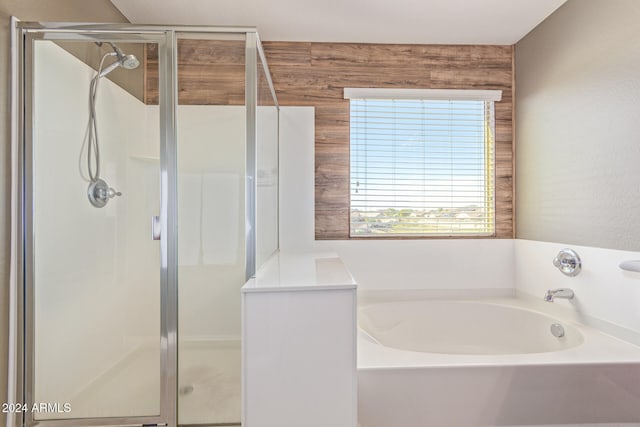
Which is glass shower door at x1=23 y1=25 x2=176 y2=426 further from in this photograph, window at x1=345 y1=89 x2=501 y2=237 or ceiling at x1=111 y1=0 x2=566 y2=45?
window at x1=345 y1=89 x2=501 y2=237

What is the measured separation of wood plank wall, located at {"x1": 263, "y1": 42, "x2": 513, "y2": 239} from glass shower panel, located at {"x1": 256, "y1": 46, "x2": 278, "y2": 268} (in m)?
0.39

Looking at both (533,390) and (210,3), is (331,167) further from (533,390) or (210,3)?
(533,390)

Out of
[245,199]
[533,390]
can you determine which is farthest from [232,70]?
[533,390]

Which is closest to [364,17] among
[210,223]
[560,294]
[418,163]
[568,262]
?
[418,163]

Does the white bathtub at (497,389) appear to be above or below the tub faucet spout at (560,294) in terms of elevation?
below

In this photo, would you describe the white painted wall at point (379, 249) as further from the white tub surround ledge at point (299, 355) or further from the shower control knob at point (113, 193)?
the white tub surround ledge at point (299, 355)

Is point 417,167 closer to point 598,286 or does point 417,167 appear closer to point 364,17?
point 364,17

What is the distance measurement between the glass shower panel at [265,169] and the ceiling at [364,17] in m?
0.55

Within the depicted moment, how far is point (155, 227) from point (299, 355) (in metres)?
0.82

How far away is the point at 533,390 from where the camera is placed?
54.6 inches

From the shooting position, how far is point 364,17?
7.18 feet

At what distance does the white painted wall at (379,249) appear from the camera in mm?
2463

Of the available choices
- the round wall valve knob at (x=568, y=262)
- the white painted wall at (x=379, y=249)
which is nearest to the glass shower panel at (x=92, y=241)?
the white painted wall at (x=379, y=249)

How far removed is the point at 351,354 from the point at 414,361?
343 mm
